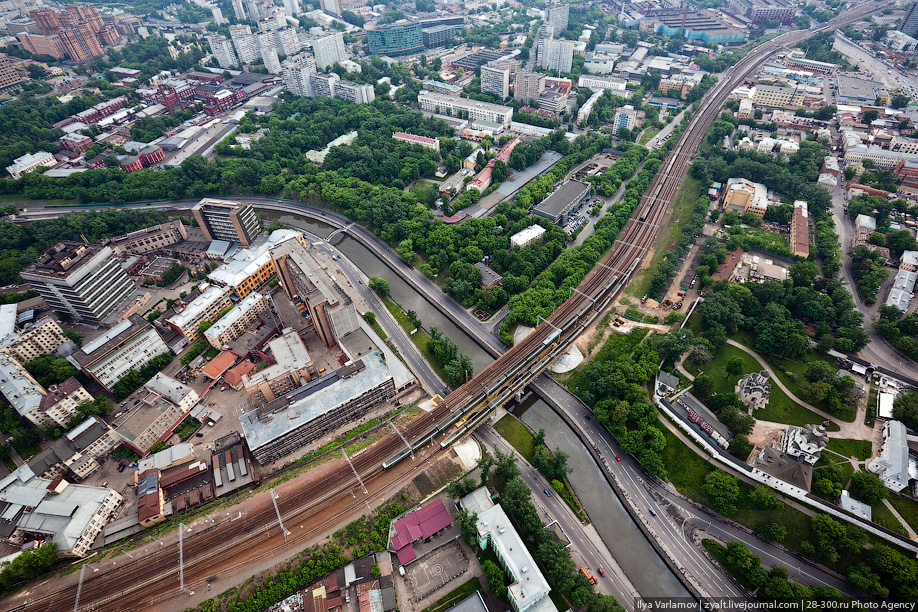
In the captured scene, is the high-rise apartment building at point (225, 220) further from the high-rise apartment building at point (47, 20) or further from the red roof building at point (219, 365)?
the high-rise apartment building at point (47, 20)

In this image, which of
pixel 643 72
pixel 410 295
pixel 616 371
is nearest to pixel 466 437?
pixel 616 371

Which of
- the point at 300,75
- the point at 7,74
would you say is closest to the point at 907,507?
the point at 300,75

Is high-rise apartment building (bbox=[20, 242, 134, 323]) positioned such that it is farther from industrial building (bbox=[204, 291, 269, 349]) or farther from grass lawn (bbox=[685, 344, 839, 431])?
grass lawn (bbox=[685, 344, 839, 431])

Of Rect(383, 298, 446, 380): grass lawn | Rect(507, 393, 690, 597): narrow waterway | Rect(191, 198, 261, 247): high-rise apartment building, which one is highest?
Rect(191, 198, 261, 247): high-rise apartment building

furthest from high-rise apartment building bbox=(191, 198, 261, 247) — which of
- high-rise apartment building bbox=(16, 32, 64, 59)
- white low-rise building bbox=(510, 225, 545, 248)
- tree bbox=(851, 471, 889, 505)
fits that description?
high-rise apartment building bbox=(16, 32, 64, 59)

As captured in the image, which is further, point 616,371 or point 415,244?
point 415,244

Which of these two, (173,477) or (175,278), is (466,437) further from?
(175,278)

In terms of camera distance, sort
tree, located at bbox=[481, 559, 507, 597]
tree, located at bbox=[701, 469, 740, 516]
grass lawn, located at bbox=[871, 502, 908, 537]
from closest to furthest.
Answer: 1. tree, located at bbox=[481, 559, 507, 597]
2. grass lawn, located at bbox=[871, 502, 908, 537]
3. tree, located at bbox=[701, 469, 740, 516]
